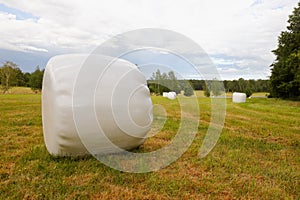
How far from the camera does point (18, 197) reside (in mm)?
2662

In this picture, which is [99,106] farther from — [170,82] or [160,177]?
[170,82]

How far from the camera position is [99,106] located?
3.56 m

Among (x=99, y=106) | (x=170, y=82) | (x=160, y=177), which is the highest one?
(x=170, y=82)

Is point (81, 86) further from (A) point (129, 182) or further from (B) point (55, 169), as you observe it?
(A) point (129, 182)

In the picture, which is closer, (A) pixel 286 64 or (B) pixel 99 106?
(B) pixel 99 106

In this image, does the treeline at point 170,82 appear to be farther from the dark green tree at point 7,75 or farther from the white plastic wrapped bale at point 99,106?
the dark green tree at point 7,75

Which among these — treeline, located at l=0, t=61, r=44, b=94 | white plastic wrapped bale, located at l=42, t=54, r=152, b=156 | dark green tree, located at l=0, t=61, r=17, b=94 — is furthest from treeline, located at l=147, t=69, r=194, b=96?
dark green tree, located at l=0, t=61, r=17, b=94

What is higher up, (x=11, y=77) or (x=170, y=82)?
(x=11, y=77)

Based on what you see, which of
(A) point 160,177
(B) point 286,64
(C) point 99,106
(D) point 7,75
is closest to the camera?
(A) point 160,177

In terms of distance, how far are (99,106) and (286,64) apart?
25404 mm

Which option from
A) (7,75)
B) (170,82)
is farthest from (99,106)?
(7,75)

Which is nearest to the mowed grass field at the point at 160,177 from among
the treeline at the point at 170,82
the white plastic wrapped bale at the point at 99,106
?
the white plastic wrapped bale at the point at 99,106

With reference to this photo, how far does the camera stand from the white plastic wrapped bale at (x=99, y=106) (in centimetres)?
345

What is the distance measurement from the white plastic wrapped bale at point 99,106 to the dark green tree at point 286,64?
23647 mm
